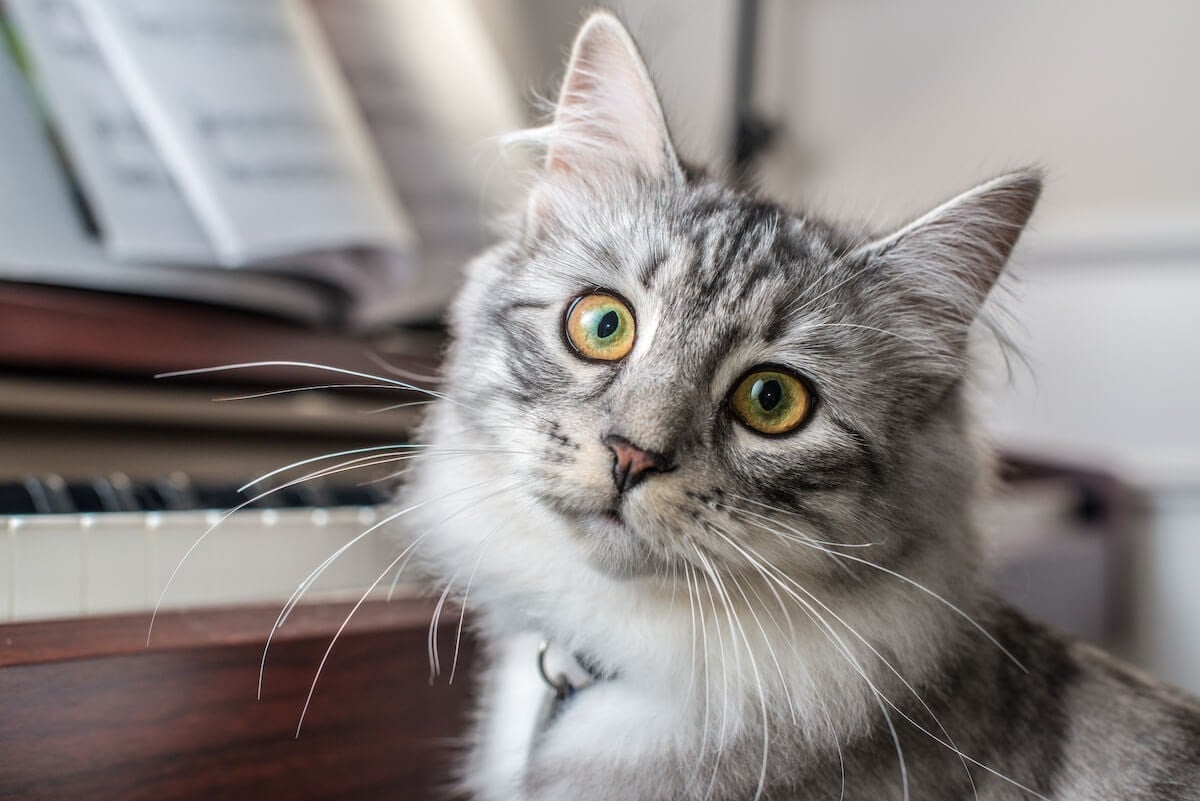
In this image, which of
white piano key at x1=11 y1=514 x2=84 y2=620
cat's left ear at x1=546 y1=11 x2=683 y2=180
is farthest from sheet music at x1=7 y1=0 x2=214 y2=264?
cat's left ear at x1=546 y1=11 x2=683 y2=180

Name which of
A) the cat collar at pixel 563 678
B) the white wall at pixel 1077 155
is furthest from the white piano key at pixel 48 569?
the white wall at pixel 1077 155

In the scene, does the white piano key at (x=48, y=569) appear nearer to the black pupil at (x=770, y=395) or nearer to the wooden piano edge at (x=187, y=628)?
the wooden piano edge at (x=187, y=628)

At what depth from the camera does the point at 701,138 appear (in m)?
2.60

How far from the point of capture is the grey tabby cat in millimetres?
793

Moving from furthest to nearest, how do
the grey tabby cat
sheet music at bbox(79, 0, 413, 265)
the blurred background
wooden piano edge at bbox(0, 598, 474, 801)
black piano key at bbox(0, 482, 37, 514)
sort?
sheet music at bbox(79, 0, 413, 265) → the blurred background → black piano key at bbox(0, 482, 37, 514) → the grey tabby cat → wooden piano edge at bbox(0, 598, 474, 801)

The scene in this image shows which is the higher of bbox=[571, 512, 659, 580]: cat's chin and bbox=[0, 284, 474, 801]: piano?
bbox=[571, 512, 659, 580]: cat's chin

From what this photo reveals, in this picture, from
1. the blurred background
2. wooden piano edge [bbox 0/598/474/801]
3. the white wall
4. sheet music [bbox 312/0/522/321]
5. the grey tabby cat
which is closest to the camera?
wooden piano edge [bbox 0/598/474/801]

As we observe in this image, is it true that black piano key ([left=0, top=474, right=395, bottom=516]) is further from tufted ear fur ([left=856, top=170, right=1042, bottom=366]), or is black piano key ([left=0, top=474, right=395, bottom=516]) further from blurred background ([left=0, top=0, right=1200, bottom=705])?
tufted ear fur ([left=856, top=170, right=1042, bottom=366])

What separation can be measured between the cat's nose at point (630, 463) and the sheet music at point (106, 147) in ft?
2.38

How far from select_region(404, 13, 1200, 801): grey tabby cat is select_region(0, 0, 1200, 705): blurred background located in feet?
0.55

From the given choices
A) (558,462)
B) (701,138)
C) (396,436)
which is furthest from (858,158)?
(558,462)

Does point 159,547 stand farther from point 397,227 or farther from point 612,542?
point 397,227

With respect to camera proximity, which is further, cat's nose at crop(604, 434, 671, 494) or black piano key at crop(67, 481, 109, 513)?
black piano key at crop(67, 481, 109, 513)

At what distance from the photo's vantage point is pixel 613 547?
2.53ft
